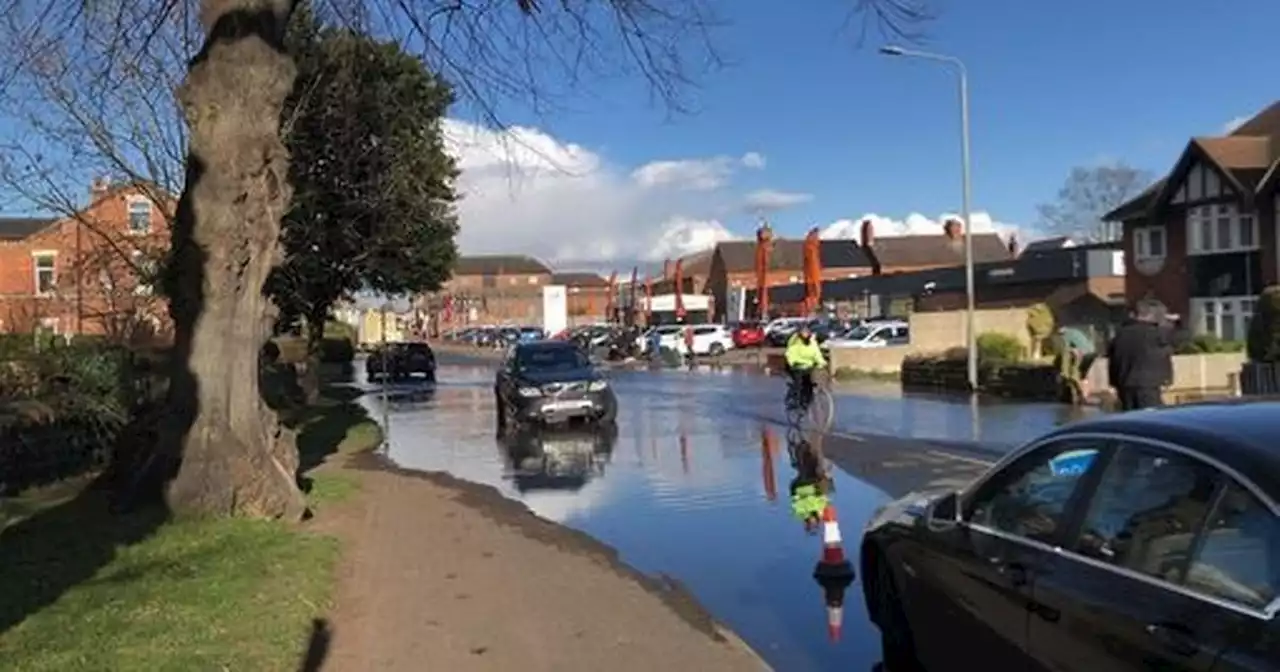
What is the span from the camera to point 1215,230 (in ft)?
152

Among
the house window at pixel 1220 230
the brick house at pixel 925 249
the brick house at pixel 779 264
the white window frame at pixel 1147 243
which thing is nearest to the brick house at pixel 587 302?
the brick house at pixel 779 264

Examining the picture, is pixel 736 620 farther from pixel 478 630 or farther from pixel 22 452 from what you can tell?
pixel 22 452

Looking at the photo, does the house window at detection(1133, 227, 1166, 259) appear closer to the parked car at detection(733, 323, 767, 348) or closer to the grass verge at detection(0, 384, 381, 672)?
the parked car at detection(733, 323, 767, 348)

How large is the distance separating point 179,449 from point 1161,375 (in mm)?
9347

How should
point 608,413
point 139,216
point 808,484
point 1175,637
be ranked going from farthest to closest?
point 139,216 < point 608,413 < point 808,484 < point 1175,637

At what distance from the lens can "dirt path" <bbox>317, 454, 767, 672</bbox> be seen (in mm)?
7055

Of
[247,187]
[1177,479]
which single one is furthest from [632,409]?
[1177,479]

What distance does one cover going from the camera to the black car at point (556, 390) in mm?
22953

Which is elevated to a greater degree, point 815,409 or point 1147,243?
point 1147,243

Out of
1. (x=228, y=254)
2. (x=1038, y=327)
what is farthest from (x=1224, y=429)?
(x=1038, y=327)

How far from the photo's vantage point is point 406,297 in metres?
46.6

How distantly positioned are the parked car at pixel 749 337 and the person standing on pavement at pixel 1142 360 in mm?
54369

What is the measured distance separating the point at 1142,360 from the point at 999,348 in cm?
2039

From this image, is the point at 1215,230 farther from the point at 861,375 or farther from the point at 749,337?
the point at 749,337
